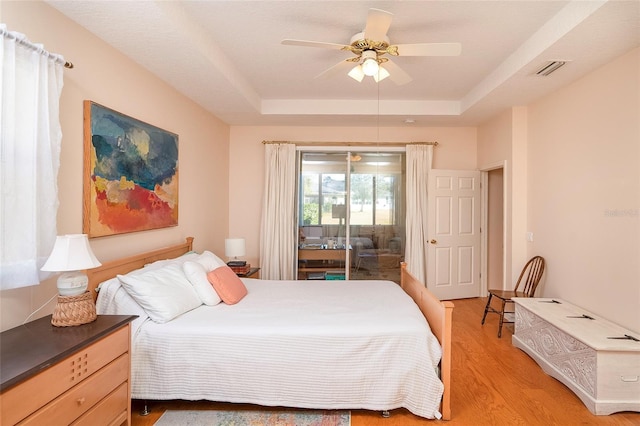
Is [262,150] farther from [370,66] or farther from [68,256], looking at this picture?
[68,256]

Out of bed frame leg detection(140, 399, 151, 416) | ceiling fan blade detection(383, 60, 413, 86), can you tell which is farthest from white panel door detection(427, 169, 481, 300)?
bed frame leg detection(140, 399, 151, 416)

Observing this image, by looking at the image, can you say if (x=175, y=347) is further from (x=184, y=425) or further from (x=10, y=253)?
(x=10, y=253)

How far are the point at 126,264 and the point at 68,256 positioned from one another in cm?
89

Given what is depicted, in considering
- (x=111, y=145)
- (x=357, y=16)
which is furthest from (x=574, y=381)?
(x=111, y=145)

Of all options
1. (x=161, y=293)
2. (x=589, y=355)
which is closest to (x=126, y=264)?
(x=161, y=293)

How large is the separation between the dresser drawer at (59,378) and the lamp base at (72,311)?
0.58 feet

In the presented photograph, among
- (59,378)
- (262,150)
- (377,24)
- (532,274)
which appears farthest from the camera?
(262,150)

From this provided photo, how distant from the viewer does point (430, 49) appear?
2227 millimetres

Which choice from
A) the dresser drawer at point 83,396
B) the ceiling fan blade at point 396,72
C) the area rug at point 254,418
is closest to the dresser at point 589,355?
the area rug at point 254,418

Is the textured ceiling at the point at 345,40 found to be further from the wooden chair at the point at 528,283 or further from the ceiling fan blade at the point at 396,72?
the wooden chair at the point at 528,283

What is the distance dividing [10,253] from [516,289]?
434cm

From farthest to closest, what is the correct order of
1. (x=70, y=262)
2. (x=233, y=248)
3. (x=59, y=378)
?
1. (x=233, y=248)
2. (x=70, y=262)
3. (x=59, y=378)

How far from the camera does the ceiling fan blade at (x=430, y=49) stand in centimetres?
216

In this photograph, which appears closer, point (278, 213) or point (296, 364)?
point (296, 364)
